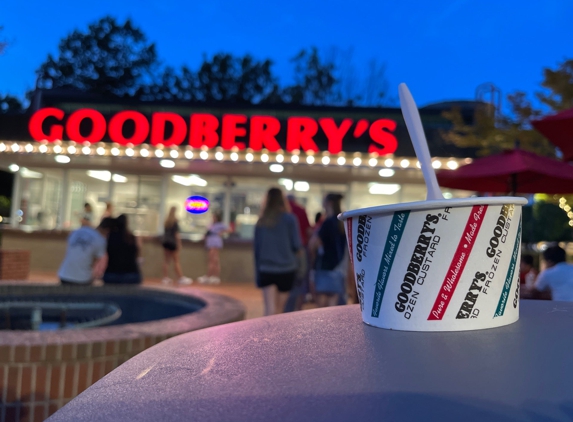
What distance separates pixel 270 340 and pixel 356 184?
46.4 feet

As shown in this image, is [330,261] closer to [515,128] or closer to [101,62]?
[515,128]

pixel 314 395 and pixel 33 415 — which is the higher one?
pixel 314 395

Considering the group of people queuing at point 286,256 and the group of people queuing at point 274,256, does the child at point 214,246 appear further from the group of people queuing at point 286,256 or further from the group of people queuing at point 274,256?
the group of people queuing at point 286,256

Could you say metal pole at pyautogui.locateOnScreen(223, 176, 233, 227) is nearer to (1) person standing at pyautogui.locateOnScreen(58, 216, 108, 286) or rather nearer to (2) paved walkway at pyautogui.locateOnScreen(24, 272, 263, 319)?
(2) paved walkway at pyautogui.locateOnScreen(24, 272, 263, 319)

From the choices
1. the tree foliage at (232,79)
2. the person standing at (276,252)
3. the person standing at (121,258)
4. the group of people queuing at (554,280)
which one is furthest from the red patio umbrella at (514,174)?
the tree foliage at (232,79)

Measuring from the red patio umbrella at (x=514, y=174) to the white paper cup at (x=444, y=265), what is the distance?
4.35 m

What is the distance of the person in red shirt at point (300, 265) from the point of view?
5.98 meters

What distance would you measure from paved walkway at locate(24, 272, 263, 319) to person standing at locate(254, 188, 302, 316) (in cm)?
283

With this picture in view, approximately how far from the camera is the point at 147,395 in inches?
29.3

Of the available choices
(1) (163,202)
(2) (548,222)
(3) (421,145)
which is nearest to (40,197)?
(1) (163,202)

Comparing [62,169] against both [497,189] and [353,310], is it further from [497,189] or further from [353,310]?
[353,310]

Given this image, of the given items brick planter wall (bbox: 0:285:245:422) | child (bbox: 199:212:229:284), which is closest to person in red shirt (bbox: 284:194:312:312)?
brick planter wall (bbox: 0:285:245:422)

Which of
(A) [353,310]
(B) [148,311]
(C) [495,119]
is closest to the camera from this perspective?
(A) [353,310]

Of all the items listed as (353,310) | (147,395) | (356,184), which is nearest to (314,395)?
(147,395)
